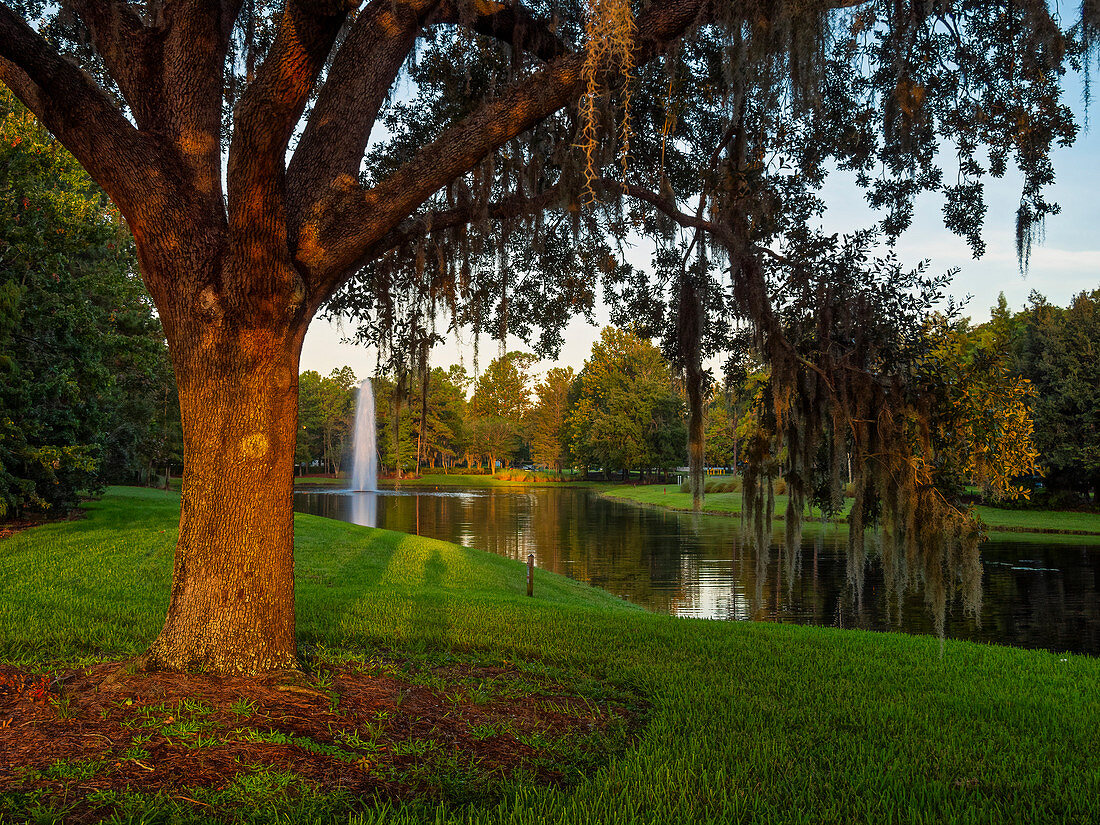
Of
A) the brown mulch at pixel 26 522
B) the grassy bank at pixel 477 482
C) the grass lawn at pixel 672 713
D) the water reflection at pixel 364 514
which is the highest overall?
the brown mulch at pixel 26 522

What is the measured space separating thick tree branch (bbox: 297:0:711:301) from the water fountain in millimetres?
62345

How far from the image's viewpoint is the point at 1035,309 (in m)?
35.6

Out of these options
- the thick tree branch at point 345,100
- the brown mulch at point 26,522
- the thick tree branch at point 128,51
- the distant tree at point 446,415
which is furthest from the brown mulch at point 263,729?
the distant tree at point 446,415

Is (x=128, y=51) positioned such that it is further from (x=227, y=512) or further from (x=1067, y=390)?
(x=1067, y=390)

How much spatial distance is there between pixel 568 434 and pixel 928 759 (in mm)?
69708

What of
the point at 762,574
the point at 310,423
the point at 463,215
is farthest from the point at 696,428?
the point at 310,423

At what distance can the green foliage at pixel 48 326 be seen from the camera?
40.7 feet

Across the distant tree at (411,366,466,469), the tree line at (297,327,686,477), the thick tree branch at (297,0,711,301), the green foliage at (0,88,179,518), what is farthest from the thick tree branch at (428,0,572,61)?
the distant tree at (411,366,466,469)

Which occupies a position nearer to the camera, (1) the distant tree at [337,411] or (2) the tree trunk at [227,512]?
(2) the tree trunk at [227,512]

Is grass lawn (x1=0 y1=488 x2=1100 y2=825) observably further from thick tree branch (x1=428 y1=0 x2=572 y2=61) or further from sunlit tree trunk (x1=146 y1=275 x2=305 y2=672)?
thick tree branch (x1=428 y1=0 x2=572 y2=61)

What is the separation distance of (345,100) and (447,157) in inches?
40.1

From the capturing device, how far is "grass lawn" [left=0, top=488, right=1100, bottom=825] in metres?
3.45

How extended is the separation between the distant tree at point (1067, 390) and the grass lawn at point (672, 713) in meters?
28.1

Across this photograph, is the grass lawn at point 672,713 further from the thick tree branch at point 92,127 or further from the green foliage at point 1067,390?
the green foliage at point 1067,390
